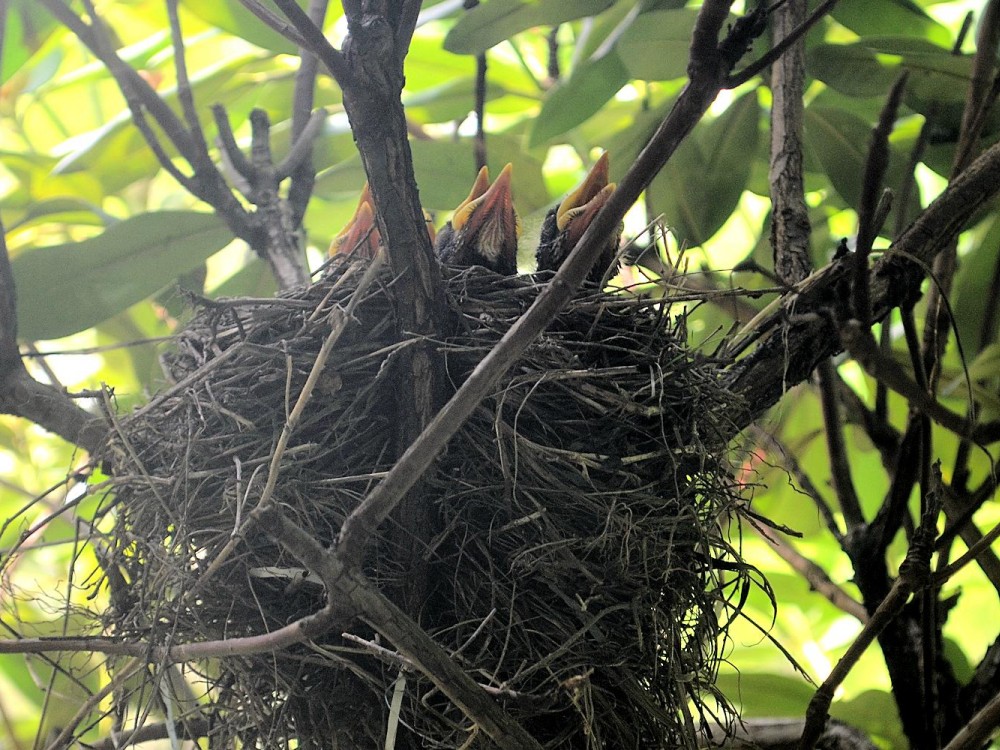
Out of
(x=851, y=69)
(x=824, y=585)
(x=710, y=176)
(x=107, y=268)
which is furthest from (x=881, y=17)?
(x=107, y=268)

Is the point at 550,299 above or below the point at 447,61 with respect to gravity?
below

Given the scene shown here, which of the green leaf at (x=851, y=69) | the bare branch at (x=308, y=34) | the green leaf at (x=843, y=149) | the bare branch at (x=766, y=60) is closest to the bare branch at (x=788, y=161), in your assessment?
the green leaf at (x=851, y=69)

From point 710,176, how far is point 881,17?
0.85ft

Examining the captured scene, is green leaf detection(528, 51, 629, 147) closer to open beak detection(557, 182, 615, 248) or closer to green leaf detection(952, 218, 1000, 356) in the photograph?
open beak detection(557, 182, 615, 248)

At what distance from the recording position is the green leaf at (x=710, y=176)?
1113mm

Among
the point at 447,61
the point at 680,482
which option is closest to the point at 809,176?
the point at 447,61

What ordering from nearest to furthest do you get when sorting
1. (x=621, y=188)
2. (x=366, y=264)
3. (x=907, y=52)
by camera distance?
(x=621, y=188) → (x=366, y=264) → (x=907, y=52)

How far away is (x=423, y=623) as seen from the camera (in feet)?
2.37

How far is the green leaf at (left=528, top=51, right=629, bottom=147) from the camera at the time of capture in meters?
1.00

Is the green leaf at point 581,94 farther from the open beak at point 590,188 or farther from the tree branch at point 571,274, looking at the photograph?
the tree branch at point 571,274

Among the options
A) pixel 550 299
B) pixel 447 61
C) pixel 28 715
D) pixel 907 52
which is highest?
pixel 447 61

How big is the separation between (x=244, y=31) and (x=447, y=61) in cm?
37

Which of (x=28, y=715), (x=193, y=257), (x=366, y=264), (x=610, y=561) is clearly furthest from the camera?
(x=28, y=715)

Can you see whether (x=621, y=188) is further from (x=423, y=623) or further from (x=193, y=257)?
(x=193, y=257)
